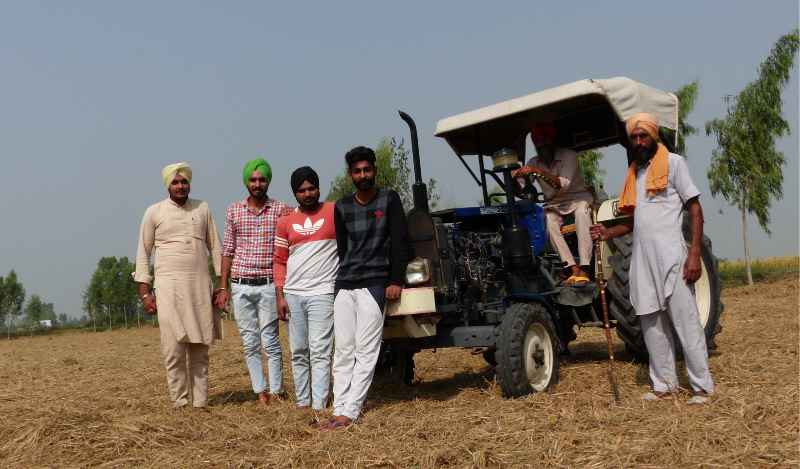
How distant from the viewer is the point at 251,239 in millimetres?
5617

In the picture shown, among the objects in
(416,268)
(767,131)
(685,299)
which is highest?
(767,131)

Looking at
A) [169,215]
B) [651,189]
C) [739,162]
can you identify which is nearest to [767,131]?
[739,162]

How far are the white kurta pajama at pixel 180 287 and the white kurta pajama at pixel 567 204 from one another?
3118 millimetres

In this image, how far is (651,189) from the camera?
15.1ft

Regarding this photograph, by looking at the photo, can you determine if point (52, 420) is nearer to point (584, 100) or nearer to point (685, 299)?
point (685, 299)

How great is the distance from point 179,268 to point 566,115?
159 inches

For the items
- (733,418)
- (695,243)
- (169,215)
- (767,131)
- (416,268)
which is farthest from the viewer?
(767,131)

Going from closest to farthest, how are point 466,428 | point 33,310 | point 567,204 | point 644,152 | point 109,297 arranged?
1. point 466,428
2. point 644,152
3. point 567,204
4. point 109,297
5. point 33,310

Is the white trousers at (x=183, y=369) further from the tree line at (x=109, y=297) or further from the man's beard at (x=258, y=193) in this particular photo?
the tree line at (x=109, y=297)

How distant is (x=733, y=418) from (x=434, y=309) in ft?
6.46

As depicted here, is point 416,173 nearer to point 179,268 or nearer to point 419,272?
point 419,272

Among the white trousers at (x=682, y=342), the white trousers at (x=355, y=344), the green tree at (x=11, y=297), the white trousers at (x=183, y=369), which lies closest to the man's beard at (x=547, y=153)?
the white trousers at (x=682, y=342)

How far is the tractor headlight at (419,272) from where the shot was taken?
4895 mm

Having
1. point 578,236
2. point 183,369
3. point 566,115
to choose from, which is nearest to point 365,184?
point 183,369
